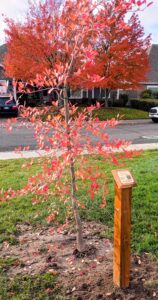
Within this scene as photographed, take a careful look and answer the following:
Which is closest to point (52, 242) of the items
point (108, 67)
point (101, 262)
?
point (101, 262)

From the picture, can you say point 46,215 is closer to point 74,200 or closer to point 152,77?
point 74,200

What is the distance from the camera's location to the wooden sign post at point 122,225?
2.71m

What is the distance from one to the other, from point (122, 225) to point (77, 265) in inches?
31.3

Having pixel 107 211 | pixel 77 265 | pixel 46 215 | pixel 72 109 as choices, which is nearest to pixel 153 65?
pixel 107 211

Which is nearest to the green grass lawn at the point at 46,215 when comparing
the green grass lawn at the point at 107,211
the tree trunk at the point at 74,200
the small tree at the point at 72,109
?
the green grass lawn at the point at 107,211

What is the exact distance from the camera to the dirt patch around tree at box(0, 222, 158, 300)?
9.26ft

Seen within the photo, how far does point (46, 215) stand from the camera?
4477 mm

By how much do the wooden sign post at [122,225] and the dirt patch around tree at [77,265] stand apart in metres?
0.13

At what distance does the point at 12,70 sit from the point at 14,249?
52.0 feet

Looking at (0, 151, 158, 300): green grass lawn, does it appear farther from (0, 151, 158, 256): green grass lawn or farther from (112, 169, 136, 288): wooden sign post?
(112, 169, 136, 288): wooden sign post

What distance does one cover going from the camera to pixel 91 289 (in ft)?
9.35

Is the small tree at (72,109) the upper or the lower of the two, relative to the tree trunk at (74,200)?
upper

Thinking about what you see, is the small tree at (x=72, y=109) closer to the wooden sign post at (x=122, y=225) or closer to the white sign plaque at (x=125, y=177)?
the white sign plaque at (x=125, y=177)

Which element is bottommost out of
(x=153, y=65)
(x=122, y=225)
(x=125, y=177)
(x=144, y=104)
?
(x=122, y=225)
